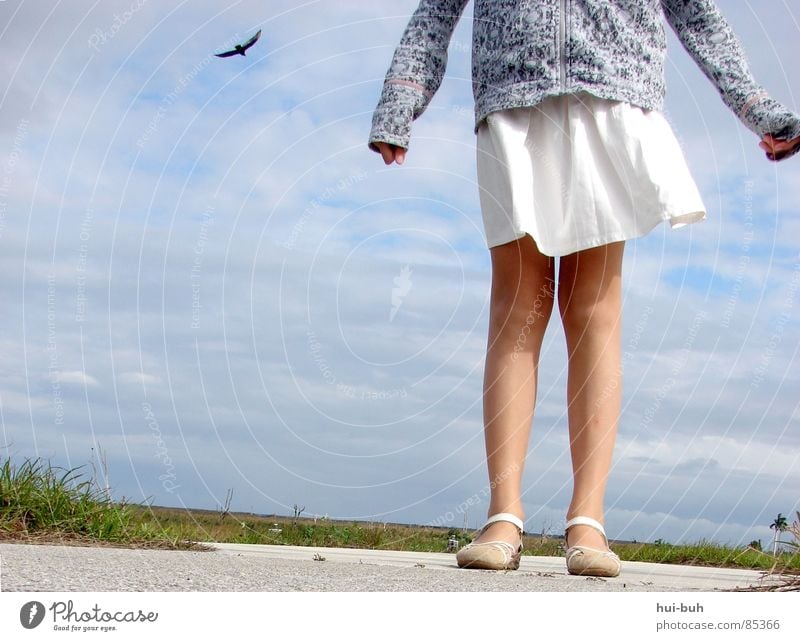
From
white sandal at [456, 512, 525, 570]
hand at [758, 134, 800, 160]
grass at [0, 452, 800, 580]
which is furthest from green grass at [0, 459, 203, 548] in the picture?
hand at [758, 134, 800, 160]

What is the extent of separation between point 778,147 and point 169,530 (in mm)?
2918

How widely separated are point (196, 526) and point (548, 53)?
9.26 feet

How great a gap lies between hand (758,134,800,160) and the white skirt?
37cm

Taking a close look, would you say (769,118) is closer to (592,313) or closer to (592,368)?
(592,313)

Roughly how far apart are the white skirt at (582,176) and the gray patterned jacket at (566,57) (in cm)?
8

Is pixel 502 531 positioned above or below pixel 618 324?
below

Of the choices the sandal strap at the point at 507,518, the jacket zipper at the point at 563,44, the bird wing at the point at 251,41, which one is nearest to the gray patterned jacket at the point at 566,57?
the jacket zipper at the point at 563,44
